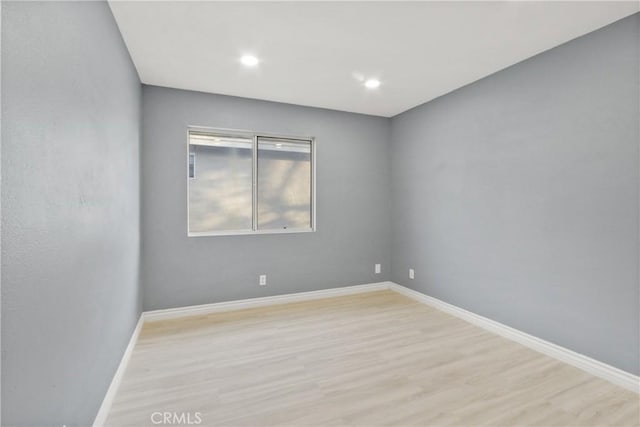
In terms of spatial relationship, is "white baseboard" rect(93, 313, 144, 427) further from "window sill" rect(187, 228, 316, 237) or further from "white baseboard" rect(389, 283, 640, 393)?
"white baseboard" rect(389, 283, 640, 393)

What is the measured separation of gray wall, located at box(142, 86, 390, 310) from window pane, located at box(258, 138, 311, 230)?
0.56 ft

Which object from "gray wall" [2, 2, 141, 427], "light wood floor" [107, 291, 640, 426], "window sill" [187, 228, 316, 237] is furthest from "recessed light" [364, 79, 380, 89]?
"light wood floor" [107, 291, 640, 426]

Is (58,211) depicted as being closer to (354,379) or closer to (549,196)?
(354,379)

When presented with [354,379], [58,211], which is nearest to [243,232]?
[354,379]

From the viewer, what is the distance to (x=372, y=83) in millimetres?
3213

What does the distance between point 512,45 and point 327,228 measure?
2.71 meters

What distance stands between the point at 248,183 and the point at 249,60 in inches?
59.3

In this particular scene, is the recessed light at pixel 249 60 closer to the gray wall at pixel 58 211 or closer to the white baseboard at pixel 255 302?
the gray wall at pixel 58 211

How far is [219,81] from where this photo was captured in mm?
3121

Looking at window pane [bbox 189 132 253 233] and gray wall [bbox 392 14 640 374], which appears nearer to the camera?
gray wall [bbox 392 14 640 374]

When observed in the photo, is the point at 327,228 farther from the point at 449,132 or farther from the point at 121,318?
the point at 121,318

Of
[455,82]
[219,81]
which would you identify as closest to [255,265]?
[219,81]

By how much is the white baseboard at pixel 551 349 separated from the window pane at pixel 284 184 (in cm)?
206

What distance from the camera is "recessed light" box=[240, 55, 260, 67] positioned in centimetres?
263
